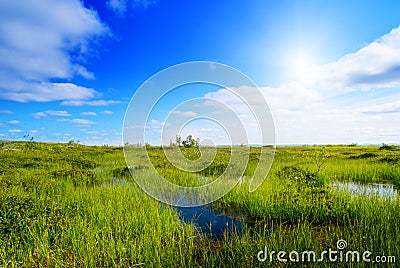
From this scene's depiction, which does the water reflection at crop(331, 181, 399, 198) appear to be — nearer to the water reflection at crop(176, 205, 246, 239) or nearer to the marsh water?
the marsh water

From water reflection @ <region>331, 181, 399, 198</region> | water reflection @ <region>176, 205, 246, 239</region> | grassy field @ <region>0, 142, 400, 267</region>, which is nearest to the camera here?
grassy field @ <region>0, 142, 400, 267</region>

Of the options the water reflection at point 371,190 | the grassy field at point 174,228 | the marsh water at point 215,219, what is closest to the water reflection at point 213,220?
the marsh water at point 215,219

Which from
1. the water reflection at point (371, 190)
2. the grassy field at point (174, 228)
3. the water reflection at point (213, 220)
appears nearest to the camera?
the grassy field at point (174, 228)

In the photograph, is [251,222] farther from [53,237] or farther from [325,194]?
[53,237]

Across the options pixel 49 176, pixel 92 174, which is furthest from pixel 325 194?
pixel 49 176

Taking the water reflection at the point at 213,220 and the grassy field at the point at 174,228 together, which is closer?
the grassy field at the point at 174,228

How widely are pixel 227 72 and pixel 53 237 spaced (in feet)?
21.1

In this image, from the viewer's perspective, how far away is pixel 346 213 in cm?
611

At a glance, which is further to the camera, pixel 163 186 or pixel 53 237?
pixel 163 186

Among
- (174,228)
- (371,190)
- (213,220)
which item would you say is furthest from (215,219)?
(371,190)

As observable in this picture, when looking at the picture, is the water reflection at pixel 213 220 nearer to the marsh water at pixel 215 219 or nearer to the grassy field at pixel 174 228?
the marsh water at pixel 215 219

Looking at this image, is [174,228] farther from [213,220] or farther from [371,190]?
[371,190]

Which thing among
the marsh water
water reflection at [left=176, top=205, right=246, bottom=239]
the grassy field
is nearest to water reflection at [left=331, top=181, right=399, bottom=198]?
the marsh water

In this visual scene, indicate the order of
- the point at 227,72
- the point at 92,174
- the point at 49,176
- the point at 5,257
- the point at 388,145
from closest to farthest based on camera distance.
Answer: the point at 5,257 → the point at 227,72 → the point at 49,176 → the point at 92,174 → the point at 388,145
